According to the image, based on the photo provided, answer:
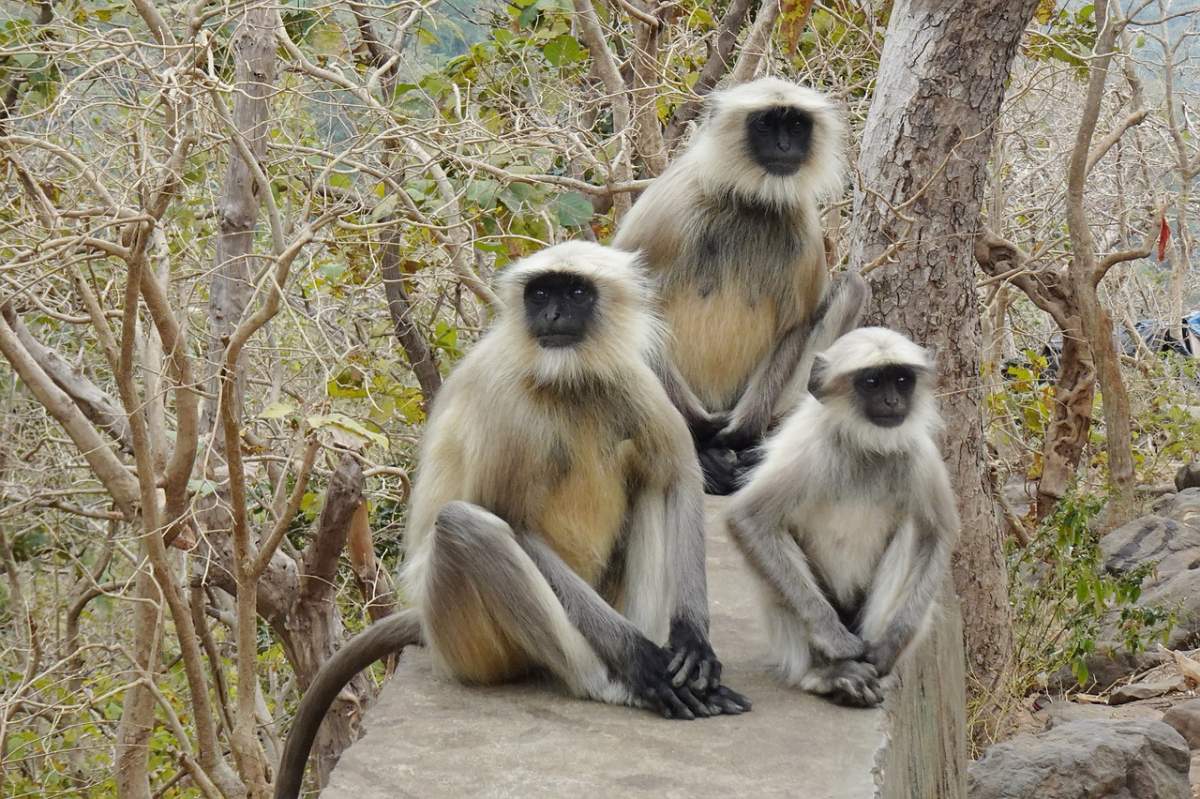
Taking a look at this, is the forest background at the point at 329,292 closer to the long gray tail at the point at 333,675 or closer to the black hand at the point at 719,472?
the long gray tail at the point at 333,675

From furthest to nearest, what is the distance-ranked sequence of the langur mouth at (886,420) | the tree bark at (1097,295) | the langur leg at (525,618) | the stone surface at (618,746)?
the tree bark at (1097,295) → the langur mouth at (886,420) → the langur leg at (525,618) → the stone surface at (618,746)

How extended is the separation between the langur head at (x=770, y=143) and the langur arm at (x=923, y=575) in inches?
61.2

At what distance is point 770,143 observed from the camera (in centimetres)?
476

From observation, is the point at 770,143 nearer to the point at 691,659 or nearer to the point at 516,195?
the point at 516,195

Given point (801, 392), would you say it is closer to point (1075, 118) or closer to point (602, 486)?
point (602, 486)

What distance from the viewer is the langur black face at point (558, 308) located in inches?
130

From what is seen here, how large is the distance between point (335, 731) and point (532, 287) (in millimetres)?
2822

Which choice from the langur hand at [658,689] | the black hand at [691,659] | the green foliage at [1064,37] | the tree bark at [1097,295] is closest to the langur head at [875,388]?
the black hand at [691,659]

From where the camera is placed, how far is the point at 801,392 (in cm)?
497

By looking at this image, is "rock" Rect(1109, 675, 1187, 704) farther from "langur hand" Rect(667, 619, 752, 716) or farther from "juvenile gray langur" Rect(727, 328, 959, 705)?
"langur hand" Rect(667, 619, 752, 716)

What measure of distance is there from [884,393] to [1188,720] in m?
3.04

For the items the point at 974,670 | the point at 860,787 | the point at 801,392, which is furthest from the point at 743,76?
the point at 860,787

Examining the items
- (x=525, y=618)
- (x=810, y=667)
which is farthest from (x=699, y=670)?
(x=525, y=618)

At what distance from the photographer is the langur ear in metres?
3.56
